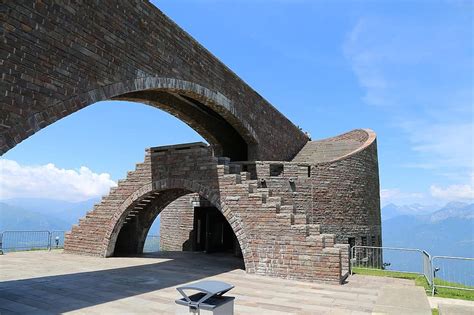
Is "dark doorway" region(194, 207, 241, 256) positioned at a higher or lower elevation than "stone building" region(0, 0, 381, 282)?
lower

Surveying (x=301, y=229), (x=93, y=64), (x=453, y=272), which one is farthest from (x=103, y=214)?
(x=453, y=272)

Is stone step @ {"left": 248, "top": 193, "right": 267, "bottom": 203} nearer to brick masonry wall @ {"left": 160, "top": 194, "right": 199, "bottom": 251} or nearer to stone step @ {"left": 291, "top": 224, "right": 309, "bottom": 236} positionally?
stone step @ {"left": 291, "top": 224, "right": 309, "bottom": 236}

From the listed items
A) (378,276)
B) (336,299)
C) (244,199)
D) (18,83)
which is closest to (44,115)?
(18,83)

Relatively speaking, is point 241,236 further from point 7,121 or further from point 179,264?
point 7,121

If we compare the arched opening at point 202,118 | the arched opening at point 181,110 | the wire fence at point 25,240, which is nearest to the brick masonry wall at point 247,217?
the arched opening at point 181,110

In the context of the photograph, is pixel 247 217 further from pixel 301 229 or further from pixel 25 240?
pixel 25 240

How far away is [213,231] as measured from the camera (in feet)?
57.2

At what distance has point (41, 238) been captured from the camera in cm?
1753

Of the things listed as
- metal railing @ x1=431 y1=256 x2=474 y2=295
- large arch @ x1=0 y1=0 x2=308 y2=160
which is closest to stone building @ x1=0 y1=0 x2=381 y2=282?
large arch @ x1=0 y1=0 x2=308 y2=160

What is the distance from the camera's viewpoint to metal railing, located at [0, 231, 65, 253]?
1625cm

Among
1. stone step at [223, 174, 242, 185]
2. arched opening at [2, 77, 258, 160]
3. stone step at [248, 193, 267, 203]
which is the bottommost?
stone step at [248, 193, 267, 203]

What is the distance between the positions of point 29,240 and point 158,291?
38.6 feet

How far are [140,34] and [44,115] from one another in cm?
410

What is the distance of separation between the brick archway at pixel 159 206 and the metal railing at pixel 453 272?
4.92m
